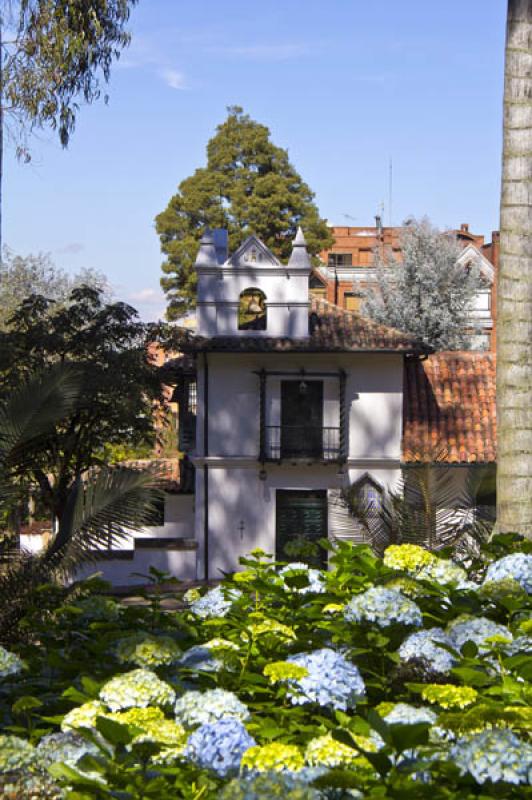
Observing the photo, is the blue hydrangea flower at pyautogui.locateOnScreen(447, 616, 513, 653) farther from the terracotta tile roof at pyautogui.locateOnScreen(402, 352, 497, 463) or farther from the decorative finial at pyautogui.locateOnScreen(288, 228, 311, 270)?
the decorative finial at pyautogui.locateOnScreen(288, 228, 311, 270)

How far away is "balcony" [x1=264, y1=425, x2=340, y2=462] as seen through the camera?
26797 millimetres

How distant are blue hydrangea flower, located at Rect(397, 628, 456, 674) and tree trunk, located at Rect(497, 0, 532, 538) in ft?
10.6

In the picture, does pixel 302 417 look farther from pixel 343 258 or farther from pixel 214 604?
pixel 343 258

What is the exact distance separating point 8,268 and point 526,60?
38.4m

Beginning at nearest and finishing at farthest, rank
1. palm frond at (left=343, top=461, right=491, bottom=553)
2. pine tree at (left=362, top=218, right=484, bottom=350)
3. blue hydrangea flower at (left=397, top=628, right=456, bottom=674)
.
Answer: blue hydrangea flower at (left=397, top=628, right=456, bottom=674), palm frond at (left=343, top=461, right=491, bottom=553), pine tree at (left=362, top=218, right=484, bottom=350)

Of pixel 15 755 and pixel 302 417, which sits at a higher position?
pixel 302 417

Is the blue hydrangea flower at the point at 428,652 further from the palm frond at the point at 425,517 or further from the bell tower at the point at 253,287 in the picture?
the bell tower at the point at 253,287

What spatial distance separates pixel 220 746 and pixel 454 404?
2569 centimetres

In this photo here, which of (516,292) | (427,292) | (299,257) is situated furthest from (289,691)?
(427,292)

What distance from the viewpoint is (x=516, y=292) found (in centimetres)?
654

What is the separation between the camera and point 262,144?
4344 cm

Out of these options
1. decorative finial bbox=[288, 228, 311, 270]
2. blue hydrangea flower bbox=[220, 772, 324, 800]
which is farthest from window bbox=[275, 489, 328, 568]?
blue hydrangea flower bbox=[220, 772, 324, 800]

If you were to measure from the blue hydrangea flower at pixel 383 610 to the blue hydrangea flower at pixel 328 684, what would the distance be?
16.1 inches

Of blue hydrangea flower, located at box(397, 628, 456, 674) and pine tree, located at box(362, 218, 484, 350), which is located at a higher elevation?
pine tree, located at box(362, 218, 484, 350)
